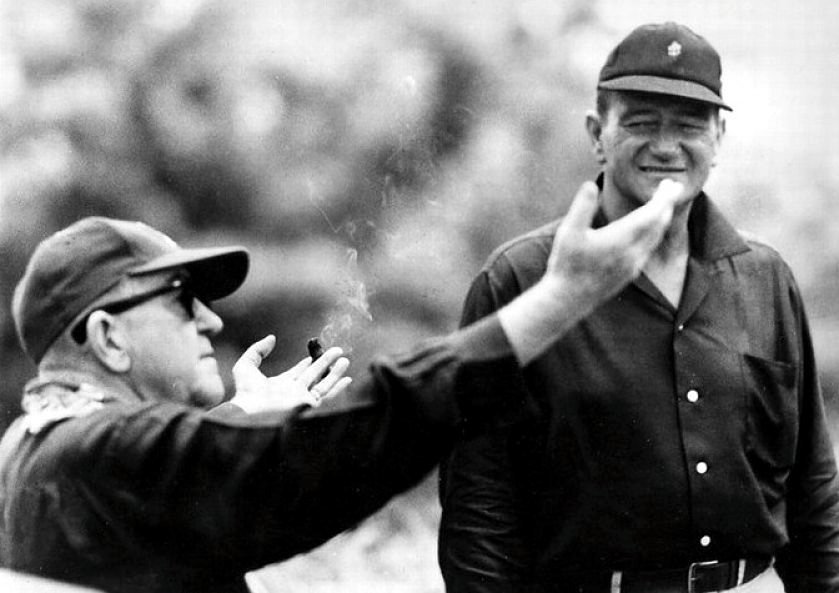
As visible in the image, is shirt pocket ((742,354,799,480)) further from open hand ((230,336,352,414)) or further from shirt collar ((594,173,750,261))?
open hand ((230,336,352,414))

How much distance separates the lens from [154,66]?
3.68m

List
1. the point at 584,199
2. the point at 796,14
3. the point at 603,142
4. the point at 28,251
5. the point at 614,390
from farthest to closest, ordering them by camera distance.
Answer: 1. the point at 796,14
2. the point at 28,251
3. the point at 603,142
4. the point at 614,390
5. the point at 584,199

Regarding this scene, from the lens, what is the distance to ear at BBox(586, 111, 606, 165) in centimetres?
296

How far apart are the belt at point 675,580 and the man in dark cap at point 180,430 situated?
0.92 metres

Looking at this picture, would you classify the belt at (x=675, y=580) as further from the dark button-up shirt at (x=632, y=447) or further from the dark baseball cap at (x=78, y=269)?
the dark baseball cap at (x=78, y=269)

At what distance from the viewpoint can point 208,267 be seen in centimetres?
229

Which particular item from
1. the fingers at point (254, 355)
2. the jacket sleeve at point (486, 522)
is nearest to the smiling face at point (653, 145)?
the jacket sleeve at point (486, 522)

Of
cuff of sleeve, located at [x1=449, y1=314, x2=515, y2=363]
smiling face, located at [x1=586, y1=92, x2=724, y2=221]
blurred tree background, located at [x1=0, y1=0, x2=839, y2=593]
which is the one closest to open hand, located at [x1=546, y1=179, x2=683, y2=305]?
cuff of sleeve, located at [x1=449, y1=314, x2=515, y2=363]

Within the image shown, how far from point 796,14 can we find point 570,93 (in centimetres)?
78

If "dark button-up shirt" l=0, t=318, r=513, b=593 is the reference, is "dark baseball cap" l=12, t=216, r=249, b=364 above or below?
above

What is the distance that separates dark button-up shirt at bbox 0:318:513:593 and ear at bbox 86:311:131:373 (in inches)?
4.9

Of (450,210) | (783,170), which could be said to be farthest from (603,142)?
(783,170)

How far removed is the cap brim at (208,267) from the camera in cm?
218

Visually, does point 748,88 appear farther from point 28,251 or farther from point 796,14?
point 28,251
